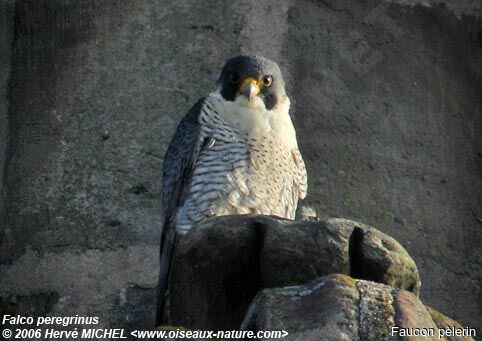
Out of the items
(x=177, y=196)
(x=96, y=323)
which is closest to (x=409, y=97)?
(x=177, y=196)

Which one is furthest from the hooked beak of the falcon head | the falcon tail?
the falcon tail

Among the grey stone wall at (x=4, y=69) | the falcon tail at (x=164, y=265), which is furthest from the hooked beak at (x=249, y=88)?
the grey stone wall at (x=4, y=69)

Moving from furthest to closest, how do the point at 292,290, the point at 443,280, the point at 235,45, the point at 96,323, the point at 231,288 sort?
the point at 235,45 → the point at 443,280 → the point at 96,323 → the point at 231,288 → the point at 292,290

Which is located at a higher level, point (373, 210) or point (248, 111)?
point (248, 111)

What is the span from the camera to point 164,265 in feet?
18.1

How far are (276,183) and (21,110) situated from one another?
1.51 meters

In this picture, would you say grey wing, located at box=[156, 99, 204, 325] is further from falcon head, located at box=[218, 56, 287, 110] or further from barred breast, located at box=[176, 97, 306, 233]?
falcon head, located at box=[218, 56, 287, 110]

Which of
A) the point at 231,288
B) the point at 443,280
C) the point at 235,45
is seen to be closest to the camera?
the point at 231,288

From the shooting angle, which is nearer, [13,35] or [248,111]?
[248,111]

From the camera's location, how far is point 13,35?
7000 mm

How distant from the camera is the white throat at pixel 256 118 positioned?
6.04 meters

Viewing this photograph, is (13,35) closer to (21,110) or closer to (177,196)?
(21,110)

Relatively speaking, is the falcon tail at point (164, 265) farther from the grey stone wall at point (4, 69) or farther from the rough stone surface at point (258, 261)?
the grey stone wall at point (4, 69)

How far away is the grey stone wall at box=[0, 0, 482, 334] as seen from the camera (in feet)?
20.1
